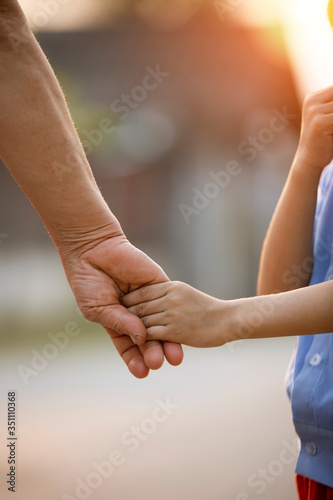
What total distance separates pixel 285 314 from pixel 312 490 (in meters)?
0.46

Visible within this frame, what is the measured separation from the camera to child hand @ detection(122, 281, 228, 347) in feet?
5.42

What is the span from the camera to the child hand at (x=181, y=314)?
1.65 m

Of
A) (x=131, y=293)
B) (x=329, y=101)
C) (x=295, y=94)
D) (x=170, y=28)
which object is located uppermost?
(x=170, y=28)

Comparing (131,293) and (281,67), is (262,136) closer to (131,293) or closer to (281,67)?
(281,67)

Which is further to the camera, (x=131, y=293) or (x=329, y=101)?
(x=131, y=293)

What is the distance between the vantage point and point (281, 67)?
10078 millimetres

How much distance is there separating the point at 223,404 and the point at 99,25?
7.14m

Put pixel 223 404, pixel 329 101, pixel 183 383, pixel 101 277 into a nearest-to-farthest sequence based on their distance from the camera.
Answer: pixel 329 101 < pixel 101 277 < pixel 223 404 < pixel 183 383

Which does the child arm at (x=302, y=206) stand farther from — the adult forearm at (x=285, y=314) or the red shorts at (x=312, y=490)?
the red shorts at (x=312, y=490)

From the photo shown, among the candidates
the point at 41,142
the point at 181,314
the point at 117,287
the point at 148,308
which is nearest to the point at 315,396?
the point at 181,314

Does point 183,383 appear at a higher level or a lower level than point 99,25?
lower

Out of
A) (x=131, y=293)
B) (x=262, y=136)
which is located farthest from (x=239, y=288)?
(x=131, y=293)

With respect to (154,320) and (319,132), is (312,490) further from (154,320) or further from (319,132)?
(319,132)

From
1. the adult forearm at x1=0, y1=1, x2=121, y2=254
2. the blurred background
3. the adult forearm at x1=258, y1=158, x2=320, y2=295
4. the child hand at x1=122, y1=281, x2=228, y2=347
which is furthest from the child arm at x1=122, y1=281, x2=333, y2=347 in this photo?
the blurred background
